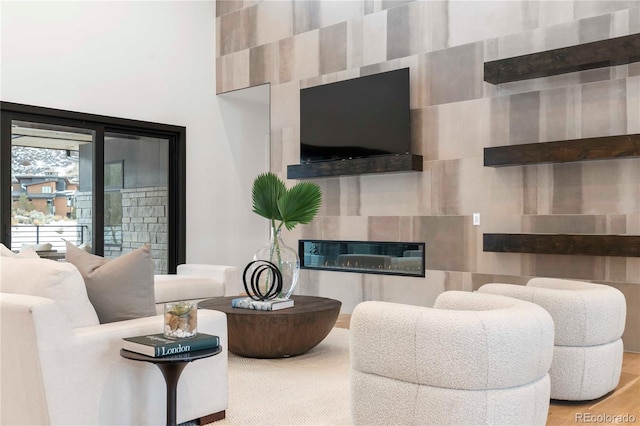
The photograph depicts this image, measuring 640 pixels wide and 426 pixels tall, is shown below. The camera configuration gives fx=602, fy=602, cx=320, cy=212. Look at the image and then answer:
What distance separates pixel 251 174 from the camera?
8.12m

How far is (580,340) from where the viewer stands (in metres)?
3.05

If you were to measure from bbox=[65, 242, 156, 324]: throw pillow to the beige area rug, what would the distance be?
2.21ft

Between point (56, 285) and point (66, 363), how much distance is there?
1.02 feet

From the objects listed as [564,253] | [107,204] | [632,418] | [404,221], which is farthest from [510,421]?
[107,204]

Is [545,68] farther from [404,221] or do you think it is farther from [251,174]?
[251,174]

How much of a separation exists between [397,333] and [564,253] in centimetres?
264

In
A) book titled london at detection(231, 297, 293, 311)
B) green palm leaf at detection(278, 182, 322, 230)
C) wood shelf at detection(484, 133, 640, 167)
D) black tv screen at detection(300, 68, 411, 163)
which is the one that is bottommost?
book titled london at detection(231, 297, 293, 311)

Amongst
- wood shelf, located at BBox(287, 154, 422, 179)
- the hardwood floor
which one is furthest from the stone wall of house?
the hardwood floor

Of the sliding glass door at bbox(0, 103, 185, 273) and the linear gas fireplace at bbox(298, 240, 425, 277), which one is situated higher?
the sliding glass door at bbox(0, 103, 185, 273)

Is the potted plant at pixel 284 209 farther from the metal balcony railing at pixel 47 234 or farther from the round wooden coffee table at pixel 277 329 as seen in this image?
the metal balcony railing at pixel 47 234

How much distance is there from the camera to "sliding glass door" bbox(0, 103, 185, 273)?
5.88 metres

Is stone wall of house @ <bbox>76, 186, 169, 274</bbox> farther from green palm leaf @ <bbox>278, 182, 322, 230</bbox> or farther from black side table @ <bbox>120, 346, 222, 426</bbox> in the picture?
black side table @ <bbox>120, 346, 222, 426</bbox>

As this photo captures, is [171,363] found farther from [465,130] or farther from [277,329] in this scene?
[465,130]

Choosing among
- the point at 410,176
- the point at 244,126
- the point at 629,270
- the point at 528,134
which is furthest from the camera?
the point at 244,126
